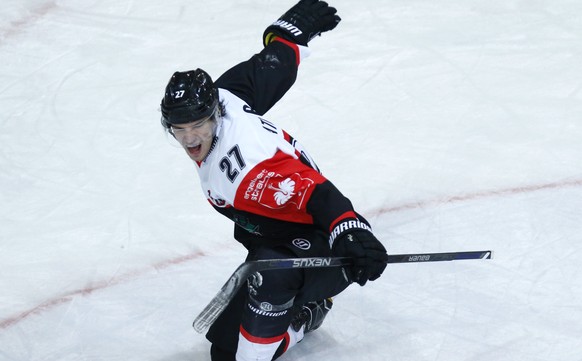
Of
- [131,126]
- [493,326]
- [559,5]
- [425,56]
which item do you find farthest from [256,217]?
[559,5]

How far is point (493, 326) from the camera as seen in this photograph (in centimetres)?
369

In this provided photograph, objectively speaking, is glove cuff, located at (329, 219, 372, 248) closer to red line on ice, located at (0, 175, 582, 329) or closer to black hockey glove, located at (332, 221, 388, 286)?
black hockey glove, located at (332, 221, 388, 286)

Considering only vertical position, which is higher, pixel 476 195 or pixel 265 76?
pixel 265 76

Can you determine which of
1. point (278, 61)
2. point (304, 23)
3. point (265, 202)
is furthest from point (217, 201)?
point (304, 23)

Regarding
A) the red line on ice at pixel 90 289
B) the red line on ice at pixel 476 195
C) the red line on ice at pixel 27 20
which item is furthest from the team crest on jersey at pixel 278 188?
the red line on ice at pixel 27 20

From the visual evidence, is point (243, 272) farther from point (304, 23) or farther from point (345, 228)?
point (304, 23)

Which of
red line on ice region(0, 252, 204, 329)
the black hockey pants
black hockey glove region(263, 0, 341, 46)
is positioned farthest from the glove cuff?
red line on ice region(0, 252, 204, 329)

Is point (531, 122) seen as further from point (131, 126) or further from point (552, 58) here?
point (131, 126)

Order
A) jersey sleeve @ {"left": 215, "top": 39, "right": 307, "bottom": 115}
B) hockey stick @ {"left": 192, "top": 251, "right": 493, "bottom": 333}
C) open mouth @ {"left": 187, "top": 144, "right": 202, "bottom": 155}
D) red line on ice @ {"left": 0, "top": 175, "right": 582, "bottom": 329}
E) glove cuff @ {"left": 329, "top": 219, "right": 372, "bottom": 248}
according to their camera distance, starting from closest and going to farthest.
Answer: hockey stick @ {"left": 192, "top": 251, "right": 493, "bottom": 333} → glove cuff @ {"left": 329, "top": 219, "right": 372, "bottom": 248} → open mouth @ {"left": 187, "top": 144, "right": 202, "bottom": 155} → jersey sleeve @ {"left": 215, "top": 39, "right": 307, "bottom": 115} → red line on ice @ {"left": 0, "top": 175, "right": 582, "bottom": 329}

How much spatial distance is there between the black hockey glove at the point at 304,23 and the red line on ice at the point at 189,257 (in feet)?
3.16

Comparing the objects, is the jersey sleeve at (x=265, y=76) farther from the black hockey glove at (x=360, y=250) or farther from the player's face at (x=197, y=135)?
the black hockey glove at (x=360, y=250)

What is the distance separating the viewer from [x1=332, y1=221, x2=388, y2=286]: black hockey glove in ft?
9.91

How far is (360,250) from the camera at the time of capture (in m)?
3.02

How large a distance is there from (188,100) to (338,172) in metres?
1.67
